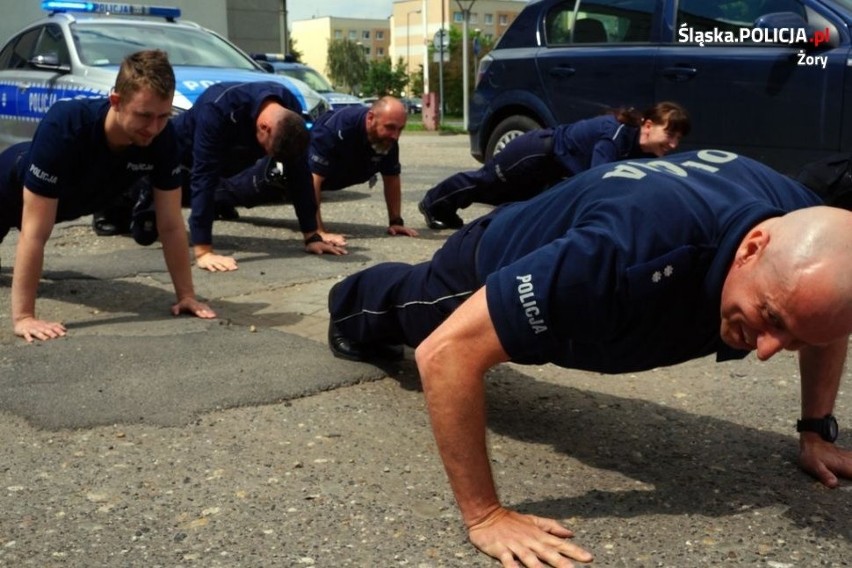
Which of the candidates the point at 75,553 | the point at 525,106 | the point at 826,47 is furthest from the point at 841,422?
the point at 525,106

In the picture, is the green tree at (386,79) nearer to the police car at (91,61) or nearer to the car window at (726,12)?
the police car at (91,61)

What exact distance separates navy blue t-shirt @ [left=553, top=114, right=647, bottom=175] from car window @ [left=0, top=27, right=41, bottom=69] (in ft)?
18.6

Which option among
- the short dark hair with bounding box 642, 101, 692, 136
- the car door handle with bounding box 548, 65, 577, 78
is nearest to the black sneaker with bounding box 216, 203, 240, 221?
the car door handle with bounding box 548, 65, 577, 78

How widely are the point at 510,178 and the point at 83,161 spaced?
312 cm

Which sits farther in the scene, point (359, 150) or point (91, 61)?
point (91, 61)

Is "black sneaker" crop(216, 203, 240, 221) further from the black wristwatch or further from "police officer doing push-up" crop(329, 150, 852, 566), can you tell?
the black wristwatch

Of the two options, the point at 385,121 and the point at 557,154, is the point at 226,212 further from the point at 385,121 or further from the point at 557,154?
the point at 557,154

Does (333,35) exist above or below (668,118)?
above

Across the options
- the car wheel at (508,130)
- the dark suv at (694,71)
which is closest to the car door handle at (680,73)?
the dark suv at (694,71)

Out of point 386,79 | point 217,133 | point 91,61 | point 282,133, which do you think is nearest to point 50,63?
point 91,61

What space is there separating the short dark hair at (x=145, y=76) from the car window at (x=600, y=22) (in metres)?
4.36

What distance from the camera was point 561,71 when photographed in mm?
8617

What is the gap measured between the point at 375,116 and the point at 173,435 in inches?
163

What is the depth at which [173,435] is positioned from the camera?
369 centimetres
